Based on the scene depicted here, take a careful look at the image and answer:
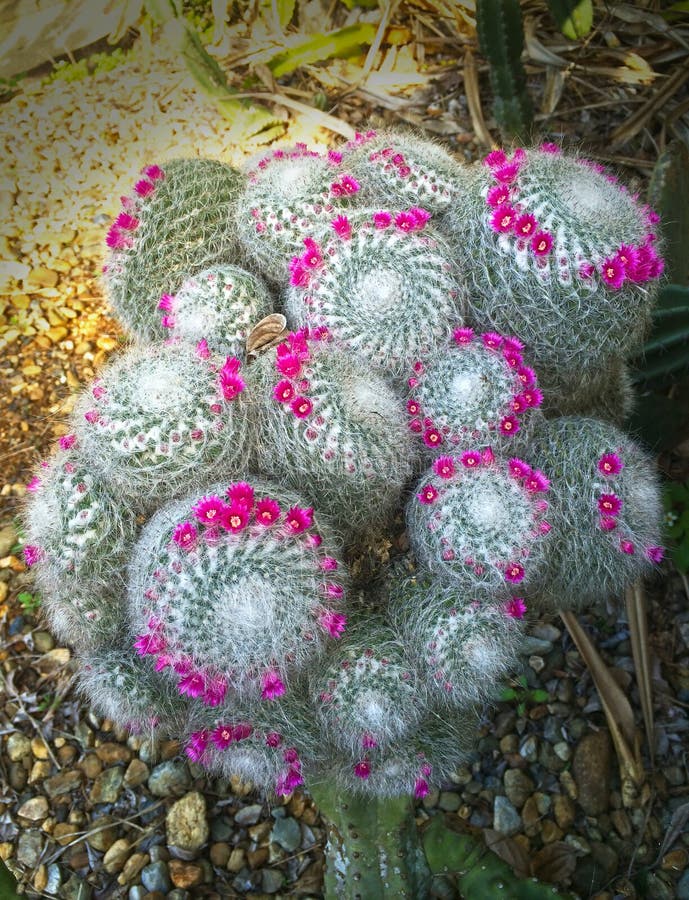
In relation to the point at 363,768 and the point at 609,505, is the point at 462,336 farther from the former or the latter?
the point at 363,768

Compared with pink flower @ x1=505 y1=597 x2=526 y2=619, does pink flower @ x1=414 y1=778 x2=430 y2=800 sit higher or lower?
lower

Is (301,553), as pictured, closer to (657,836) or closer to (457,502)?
(457,502)

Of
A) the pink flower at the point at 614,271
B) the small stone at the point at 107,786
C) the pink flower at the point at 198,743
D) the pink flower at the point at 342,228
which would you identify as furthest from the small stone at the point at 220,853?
the pink flower at the point at 614,271

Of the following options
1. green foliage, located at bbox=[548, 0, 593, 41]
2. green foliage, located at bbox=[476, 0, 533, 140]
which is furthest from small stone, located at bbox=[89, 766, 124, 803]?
green foliage, located at bbox=[548, 0, 593, 41]

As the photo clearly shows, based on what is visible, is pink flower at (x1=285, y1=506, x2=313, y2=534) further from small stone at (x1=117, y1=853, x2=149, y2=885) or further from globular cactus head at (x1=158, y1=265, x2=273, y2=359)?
small stone at (x1=117, y1=853, x2=149, y2=885)

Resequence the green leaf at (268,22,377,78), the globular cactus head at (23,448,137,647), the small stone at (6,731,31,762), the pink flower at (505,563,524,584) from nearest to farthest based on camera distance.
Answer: the pink flower at (505,563,524,584), the globular cactus head at (23,448,137,647), the small stone at (6,731,31,762), the green leaf at (268,22,377,78)

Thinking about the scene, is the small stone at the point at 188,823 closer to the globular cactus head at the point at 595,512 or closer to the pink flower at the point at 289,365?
the globular cactus head at the point at 595,512
